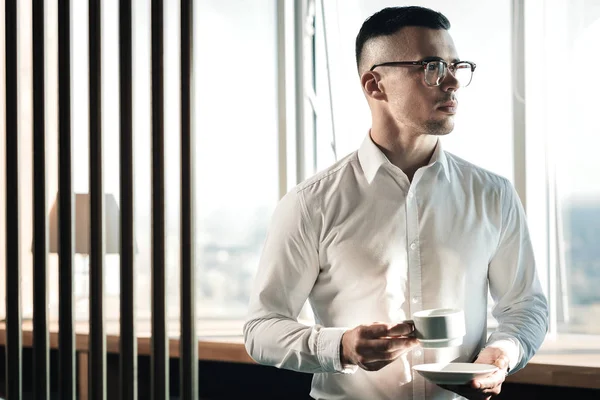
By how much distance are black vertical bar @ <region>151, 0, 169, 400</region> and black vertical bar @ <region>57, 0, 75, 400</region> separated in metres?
0.30

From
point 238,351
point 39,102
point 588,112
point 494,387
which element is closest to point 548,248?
point 588,112

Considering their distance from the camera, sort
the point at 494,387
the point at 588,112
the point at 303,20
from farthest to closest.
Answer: the point at 303,20 < the point at 588,112 < the point at 494,387

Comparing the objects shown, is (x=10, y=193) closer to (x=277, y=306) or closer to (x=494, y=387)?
(x=277, y=306)

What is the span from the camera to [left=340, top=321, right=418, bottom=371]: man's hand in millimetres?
1262

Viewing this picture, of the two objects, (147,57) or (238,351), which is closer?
(238,351)

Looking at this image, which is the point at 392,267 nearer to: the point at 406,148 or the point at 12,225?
the point at 406,148

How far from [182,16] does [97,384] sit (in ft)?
3.49

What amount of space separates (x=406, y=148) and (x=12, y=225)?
1277 mm

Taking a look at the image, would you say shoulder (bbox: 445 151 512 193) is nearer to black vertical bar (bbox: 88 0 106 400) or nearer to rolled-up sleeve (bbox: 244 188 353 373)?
rolled-up sleeve (bbox: 244 188 353 373)

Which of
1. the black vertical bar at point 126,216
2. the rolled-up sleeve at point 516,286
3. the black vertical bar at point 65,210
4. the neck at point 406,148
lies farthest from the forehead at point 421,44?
the black vertical bar at point 65,210

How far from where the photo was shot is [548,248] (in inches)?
105

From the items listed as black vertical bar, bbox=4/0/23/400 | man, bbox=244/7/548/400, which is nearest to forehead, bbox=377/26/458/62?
man, bbox=244/7/548/400

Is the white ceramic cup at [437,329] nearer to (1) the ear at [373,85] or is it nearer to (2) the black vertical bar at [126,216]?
(1) the ear at [373,85]

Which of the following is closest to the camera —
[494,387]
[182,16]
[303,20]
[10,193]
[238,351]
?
[494,387]
